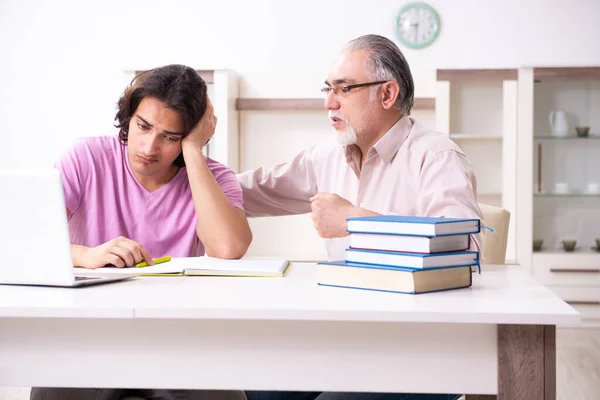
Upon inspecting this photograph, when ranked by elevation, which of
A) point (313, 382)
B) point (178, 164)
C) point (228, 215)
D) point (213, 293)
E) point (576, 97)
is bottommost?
point (313, 382)

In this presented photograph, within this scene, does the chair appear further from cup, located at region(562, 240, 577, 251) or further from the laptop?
cup, located at region(562, 240, 577, 251)

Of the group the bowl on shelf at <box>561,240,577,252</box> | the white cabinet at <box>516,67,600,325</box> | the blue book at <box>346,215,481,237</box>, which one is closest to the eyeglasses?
the blue book at <box>346,215,481,237</box>

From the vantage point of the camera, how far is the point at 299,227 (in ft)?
15.7

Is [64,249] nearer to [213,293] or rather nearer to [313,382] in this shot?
[213,293]

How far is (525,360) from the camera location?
3.61 feet

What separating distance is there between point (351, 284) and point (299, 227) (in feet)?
11.4

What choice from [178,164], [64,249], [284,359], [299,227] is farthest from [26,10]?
[284,359]

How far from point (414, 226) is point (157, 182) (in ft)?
3.49

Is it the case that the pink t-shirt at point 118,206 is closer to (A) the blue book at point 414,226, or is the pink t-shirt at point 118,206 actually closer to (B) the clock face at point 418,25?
(A) the blue book at point 414,226

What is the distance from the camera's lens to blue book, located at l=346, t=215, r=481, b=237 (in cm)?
125

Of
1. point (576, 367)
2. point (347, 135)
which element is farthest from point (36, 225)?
point (576, 367)

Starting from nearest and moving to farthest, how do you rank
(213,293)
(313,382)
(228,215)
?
1. (313,382)
2. (213,293)
3. (228,215)

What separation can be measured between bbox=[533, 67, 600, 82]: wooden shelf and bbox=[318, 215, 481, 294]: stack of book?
11.3 ft

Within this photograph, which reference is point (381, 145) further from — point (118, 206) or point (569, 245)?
point (569, 245)
